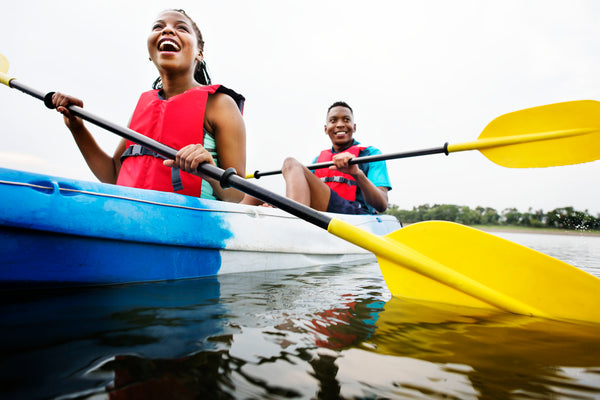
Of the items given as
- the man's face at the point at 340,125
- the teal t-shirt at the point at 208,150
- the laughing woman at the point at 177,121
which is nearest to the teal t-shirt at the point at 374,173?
the man's face at the point at 340,125

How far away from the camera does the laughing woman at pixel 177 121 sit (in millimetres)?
2195

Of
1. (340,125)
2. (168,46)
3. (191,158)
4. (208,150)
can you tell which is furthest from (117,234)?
(340,125)

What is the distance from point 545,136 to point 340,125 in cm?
239

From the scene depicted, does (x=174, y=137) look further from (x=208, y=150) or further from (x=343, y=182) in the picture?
(x=343, y=182)

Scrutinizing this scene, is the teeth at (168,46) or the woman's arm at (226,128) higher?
the teeth at (168,46)

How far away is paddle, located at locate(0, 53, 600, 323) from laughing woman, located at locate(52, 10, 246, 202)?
274 millimetres

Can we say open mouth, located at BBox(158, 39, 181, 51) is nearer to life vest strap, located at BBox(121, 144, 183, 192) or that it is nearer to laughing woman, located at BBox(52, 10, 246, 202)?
laughing woman, located at BBox(52, 10, 246, 202)

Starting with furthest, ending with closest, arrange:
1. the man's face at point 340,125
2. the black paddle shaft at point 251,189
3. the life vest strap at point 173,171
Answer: the man's face at point 340,125 → the life vest strap at point 173,171 → the black paddle shaft at point 251,189

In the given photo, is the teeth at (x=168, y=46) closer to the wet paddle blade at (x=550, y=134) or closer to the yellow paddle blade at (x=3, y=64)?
the yellow paddle blade at (x=3, y=64)

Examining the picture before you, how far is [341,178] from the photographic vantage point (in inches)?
155

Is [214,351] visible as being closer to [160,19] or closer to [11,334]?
[11,334]

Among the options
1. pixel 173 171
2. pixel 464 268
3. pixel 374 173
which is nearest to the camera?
pixel 464 268

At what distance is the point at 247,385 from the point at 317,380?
0.16 metres

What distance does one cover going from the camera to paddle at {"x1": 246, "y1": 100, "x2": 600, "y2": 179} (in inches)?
101
